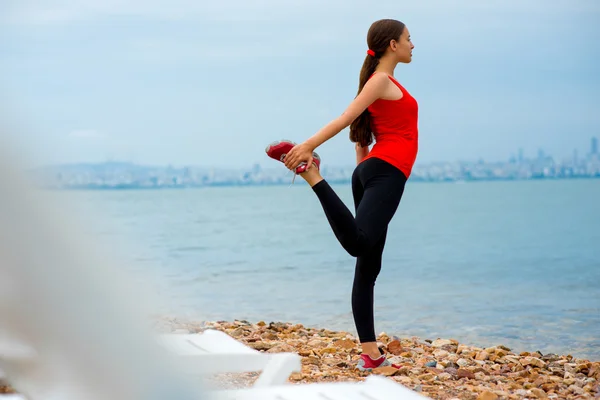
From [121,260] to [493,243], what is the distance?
19.9 metres

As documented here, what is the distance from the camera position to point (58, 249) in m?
0.97

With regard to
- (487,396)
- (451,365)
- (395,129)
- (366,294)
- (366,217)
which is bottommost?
(487,396)

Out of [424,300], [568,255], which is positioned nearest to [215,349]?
[424,300]

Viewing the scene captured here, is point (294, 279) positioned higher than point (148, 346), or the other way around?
point (294, 279)

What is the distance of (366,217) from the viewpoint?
140 inches

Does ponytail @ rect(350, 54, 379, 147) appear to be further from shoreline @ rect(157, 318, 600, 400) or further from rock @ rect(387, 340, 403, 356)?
rock @ rect(387, 340, 403, 356)

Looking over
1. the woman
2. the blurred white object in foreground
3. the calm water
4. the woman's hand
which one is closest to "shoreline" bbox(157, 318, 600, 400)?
the woman

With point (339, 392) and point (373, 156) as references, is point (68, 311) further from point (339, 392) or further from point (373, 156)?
point (373, 156)

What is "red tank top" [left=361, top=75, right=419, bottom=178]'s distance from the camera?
3.61 meters

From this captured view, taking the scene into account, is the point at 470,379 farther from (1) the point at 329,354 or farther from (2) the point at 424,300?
(2) the point at 424,300

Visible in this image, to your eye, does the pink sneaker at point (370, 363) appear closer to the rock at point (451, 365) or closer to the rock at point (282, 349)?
the rock at point (451, 365)

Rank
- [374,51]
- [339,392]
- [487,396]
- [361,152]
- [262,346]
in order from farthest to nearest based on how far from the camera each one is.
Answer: [262,346]
[361,152]
[374,51]
[487,396]
[339,392]

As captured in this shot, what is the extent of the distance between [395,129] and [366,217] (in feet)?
1.46

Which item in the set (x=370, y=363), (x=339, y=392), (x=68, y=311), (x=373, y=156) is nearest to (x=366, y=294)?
(x=370, y=363)
